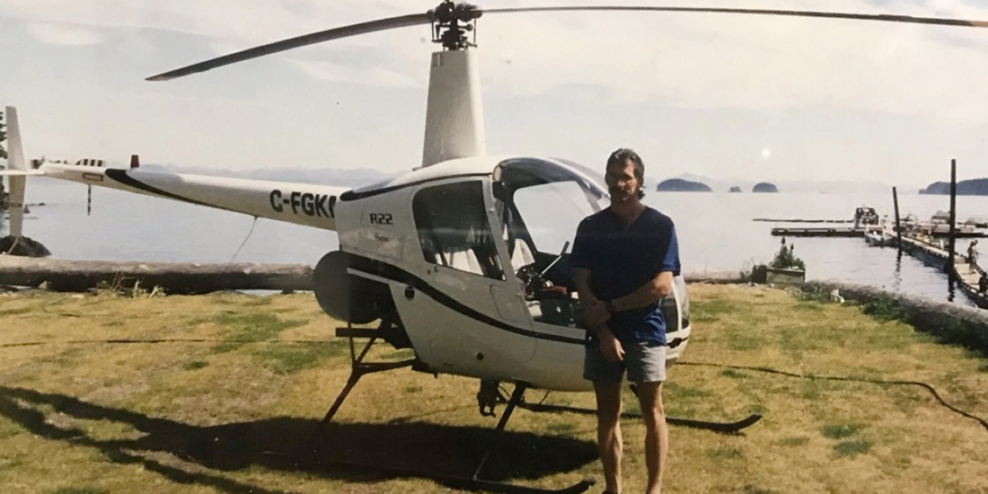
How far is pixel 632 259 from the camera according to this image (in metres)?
4.33

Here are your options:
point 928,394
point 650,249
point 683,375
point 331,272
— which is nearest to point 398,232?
point 331,272

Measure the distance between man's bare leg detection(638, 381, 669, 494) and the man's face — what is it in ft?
3.47

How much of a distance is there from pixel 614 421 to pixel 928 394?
4176 millimetres

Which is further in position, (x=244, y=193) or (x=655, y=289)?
(x=244, y=193)

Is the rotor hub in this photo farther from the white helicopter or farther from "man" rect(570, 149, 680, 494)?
"man" rect(570, 149, 680, 494)

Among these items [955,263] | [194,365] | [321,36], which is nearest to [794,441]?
[321,36]

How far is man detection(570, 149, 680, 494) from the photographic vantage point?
4.30m

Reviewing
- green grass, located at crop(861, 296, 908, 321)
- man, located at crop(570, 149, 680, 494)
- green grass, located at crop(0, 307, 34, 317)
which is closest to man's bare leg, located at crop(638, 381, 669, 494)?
man, located at crop(570, 149, 680, 494)

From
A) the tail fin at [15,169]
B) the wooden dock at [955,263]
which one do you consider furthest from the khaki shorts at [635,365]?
the wooden dock at [955,263]

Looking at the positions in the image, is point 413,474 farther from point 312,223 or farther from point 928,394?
point 928,394

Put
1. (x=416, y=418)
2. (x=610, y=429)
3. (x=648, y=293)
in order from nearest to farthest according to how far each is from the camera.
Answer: (x=648, y=293) → (x=610, y=429) → (x=416, y=418)

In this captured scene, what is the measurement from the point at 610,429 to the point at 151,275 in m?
11.1

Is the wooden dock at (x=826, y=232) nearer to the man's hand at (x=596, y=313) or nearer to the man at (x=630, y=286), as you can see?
the man at (x=630, y=286)

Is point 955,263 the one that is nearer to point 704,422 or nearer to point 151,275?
point 151,275
